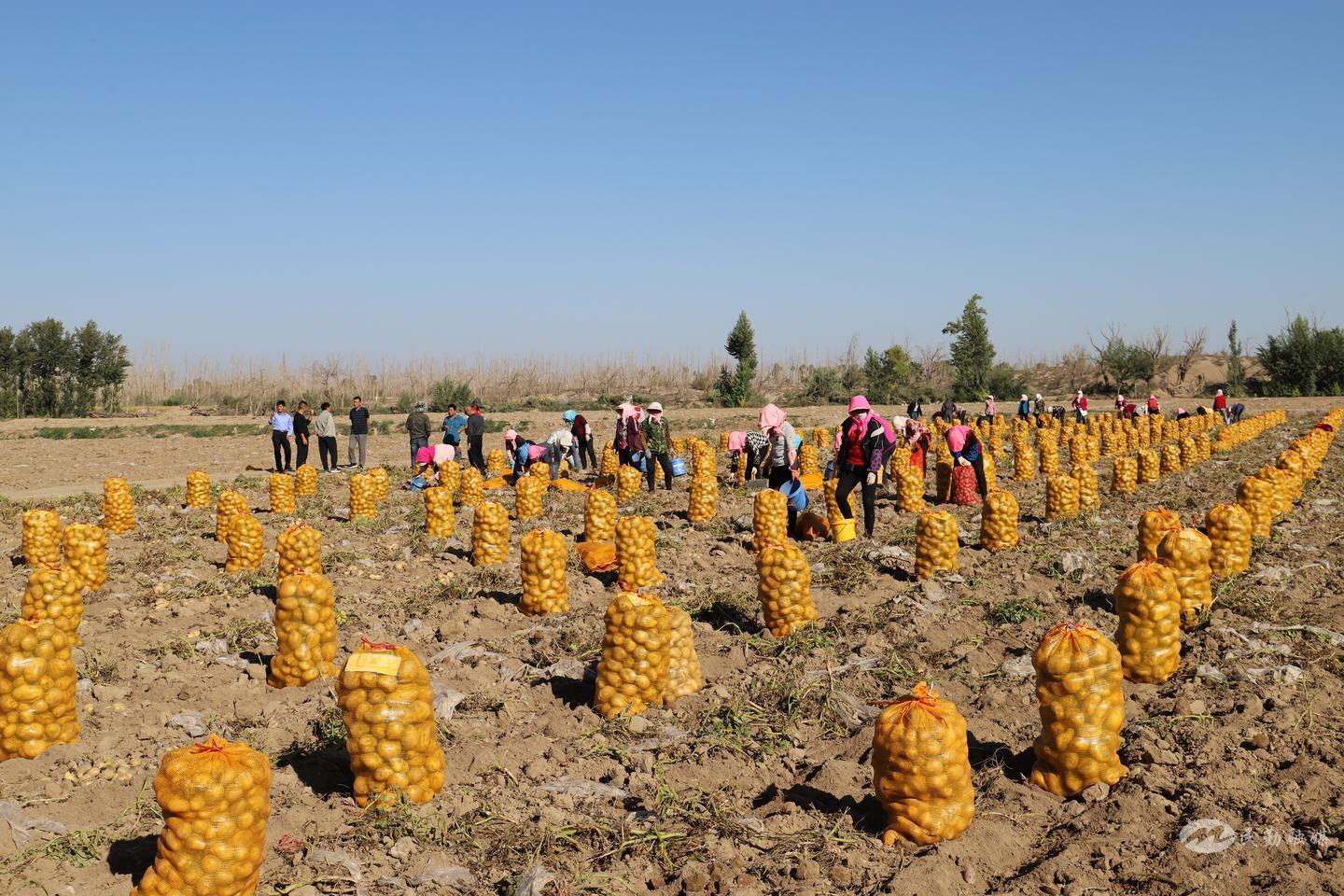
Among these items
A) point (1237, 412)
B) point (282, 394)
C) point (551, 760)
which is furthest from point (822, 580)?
point (282, 394)

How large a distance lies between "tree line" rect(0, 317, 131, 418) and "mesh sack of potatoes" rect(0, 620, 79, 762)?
45306 mm

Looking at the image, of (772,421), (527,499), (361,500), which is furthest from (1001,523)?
(361,500)

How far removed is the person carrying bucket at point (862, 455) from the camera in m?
11.4

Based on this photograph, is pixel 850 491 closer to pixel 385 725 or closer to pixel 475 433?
pixel 385 725

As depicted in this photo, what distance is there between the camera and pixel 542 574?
8.78 meters

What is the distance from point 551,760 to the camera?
5754mm

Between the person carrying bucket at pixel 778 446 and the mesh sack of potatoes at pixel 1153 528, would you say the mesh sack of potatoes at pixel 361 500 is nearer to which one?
the person carrying bucket at pixel 778 446

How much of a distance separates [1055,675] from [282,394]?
53.2 meters

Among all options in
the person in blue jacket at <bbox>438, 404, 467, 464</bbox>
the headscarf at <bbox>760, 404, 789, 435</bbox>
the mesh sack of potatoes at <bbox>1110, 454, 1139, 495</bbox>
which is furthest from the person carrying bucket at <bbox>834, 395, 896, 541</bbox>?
the person in blue jacket at <bbox>438, 404, 467, 464</bbox>

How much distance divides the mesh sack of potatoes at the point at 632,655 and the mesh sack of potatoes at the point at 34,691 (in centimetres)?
311

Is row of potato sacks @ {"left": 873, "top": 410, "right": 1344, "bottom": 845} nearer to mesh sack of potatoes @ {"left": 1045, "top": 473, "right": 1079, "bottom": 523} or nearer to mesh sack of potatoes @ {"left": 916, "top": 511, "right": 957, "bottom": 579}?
mesh sack of potatoes @ {"left": 916, "top": 511, "right": 957, "bottom": 579}

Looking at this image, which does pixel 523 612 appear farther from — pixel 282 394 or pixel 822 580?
pixel 282 394

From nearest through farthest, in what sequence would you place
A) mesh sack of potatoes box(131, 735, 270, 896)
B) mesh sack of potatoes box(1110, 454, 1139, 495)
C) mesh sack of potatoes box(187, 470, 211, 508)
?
mesh sack of potatoes box(131, 735, 270, 896)
mesh sack of potatoes box(187, 470, 211, 508)
mesh sack of potatoes box(1110, 454, 1139, 495)

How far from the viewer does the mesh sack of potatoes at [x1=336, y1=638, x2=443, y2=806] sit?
505 cm
